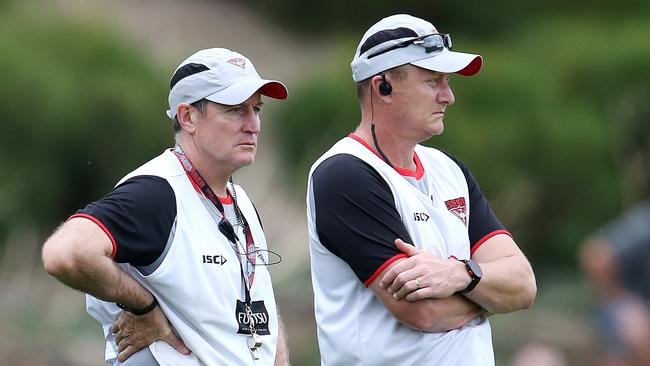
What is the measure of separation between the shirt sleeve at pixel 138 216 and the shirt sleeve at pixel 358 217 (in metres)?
0.63

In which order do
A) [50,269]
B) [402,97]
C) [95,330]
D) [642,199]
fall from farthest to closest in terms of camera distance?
[642,199]
[95,330]
[402,97]
[50,269]

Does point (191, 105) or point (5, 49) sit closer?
point (191, 105)

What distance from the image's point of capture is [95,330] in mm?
13312

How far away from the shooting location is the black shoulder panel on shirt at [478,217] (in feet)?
18.6

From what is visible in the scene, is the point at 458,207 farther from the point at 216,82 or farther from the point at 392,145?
the point at 216,82

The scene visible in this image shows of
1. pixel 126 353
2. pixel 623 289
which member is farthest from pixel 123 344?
pixel 623 289

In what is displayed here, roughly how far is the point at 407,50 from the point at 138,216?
4.57 feet

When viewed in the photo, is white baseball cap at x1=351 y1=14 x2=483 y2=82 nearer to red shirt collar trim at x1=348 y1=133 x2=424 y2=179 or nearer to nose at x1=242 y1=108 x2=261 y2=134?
red shirt collar trim at x1=348 y1=133 x2=424 y2=179

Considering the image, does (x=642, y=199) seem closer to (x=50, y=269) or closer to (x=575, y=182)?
(x=575, y=182)

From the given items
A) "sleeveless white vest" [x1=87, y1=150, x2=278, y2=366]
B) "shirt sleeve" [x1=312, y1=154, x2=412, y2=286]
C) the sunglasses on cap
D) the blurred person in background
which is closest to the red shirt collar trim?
"shirt sleeve" [x1=312, y1=154, x2=412, y2=286]

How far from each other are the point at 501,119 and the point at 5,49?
7811 mm

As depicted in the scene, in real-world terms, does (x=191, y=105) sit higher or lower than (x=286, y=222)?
higher

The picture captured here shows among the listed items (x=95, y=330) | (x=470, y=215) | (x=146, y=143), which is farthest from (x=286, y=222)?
(x=470, y=215)

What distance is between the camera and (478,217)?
5.71m
